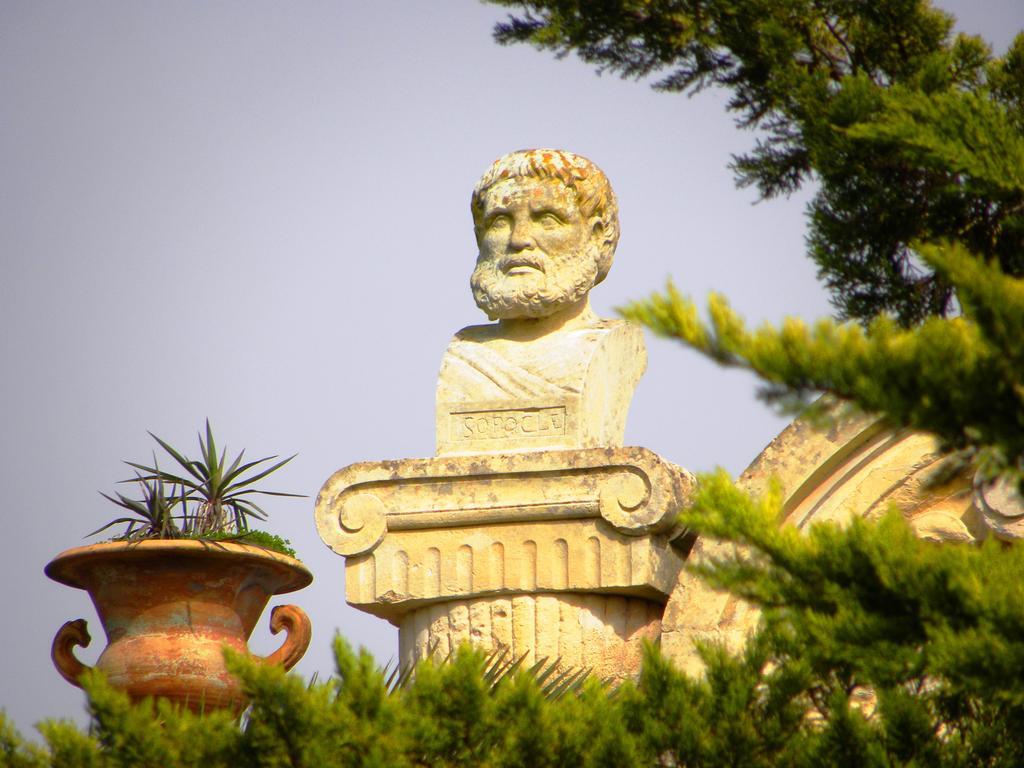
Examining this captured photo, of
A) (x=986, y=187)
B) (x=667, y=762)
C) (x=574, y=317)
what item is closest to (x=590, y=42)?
(x=574, y=317)

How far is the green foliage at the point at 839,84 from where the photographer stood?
8211 millimetres

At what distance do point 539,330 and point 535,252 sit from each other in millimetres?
319

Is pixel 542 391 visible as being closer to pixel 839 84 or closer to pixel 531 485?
pixel 531 485

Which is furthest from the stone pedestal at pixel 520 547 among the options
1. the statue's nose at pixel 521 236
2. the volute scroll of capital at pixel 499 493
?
the statue's nose at pixel 521 236

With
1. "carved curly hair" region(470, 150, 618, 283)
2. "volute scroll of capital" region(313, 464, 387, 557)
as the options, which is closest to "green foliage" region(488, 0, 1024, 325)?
"carved curly hair" region(470, 150, 618, 283)

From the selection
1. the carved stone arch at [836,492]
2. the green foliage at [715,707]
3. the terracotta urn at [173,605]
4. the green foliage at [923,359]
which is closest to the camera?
the green foliage at [923,359]

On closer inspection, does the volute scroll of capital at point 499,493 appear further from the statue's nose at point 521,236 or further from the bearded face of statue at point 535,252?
the statue's nose at point 521,236

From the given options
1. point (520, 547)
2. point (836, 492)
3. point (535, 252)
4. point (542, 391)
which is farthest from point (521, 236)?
point (836, 492)

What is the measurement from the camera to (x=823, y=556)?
516 cm

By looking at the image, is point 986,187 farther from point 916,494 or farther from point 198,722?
point 198,722

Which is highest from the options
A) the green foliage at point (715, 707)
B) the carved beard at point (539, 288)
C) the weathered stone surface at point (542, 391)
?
the carved beard at point (539, 288)

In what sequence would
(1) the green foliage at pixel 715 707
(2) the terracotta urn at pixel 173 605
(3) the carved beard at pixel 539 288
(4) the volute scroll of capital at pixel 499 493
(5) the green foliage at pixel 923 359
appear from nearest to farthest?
1. (5) the green foliage at pixel 923 359
2. (1) the green foliage at pixel 715 707
3. (4) the volute scroll of capital at pixel 499 493
4. (3) the carved beard at pixel 539 288
5. (2) the terracotta urn at pixel 173 605

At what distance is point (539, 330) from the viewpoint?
7551 millimetres

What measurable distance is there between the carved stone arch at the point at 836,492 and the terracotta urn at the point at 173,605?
209 cm
